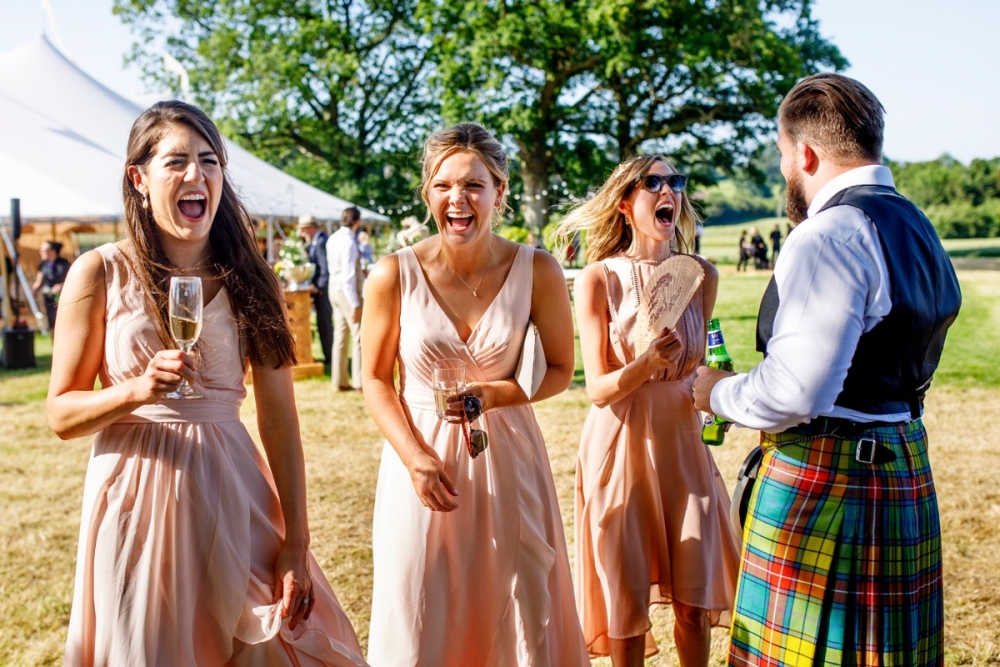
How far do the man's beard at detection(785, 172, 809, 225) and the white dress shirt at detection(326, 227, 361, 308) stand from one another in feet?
29.0

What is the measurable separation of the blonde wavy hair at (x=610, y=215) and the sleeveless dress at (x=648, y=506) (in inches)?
11.9

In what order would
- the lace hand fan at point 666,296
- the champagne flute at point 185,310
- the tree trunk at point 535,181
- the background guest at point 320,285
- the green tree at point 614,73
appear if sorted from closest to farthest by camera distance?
the champagne flute at point 185,310, the lace hand fan at point 666,296, the background guest at point 320,285, the green tree at point 614,73, the tree trunk at point 535,181

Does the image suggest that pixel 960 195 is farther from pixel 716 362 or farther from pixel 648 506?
pixel 716 362

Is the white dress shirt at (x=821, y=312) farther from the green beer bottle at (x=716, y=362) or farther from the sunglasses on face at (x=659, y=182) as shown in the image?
the sunglasses on face at (x=659, y=182)

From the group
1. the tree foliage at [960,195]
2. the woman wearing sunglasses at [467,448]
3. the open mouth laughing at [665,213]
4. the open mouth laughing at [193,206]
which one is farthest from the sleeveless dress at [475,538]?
the tree foliage at [960,195]

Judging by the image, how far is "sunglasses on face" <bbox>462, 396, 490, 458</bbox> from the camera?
2941 mm

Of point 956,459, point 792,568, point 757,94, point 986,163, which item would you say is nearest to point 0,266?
point 956,459

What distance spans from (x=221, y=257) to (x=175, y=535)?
84cm

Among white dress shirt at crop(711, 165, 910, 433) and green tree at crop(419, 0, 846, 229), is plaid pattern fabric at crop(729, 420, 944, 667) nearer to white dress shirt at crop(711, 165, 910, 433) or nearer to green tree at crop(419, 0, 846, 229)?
white dress shirt at crop(711, 165, 910, 433)

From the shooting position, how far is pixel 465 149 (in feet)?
10.5

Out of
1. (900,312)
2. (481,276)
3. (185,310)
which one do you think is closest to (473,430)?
(481,276)

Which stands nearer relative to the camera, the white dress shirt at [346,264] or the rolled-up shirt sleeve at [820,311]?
the rolled-up shirt sleeve at [820,311]

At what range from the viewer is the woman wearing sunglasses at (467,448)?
10.2 ft

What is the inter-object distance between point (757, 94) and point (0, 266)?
25608 mm
